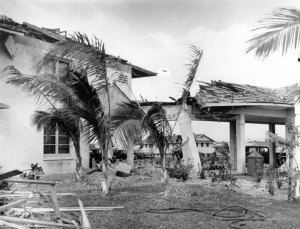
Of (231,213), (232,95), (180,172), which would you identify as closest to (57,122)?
(180,172)

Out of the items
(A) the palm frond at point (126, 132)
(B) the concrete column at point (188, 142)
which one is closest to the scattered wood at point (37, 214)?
(A) the palm frond at point (126, 132)

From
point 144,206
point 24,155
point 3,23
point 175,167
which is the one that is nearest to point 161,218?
point 144,206

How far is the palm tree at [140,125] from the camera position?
10.1 meters

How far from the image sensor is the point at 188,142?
16.0 metres

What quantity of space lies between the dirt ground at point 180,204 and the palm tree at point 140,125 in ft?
4.36

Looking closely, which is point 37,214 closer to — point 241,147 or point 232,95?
point 232,95

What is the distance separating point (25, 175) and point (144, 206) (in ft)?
20.1

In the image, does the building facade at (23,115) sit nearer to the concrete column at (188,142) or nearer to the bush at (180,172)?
the concrete column at (188,142)

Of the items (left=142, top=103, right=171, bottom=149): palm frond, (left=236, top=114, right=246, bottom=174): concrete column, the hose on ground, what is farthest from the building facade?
the hose on ground

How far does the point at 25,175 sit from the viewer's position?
527 inches

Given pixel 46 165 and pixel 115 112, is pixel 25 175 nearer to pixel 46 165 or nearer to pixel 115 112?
pixel 46 165

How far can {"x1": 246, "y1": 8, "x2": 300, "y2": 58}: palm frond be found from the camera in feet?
20.2

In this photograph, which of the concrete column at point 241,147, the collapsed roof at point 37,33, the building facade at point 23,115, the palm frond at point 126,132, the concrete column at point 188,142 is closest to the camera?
the palm frond at point 126,132

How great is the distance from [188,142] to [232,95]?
2.56 metres
